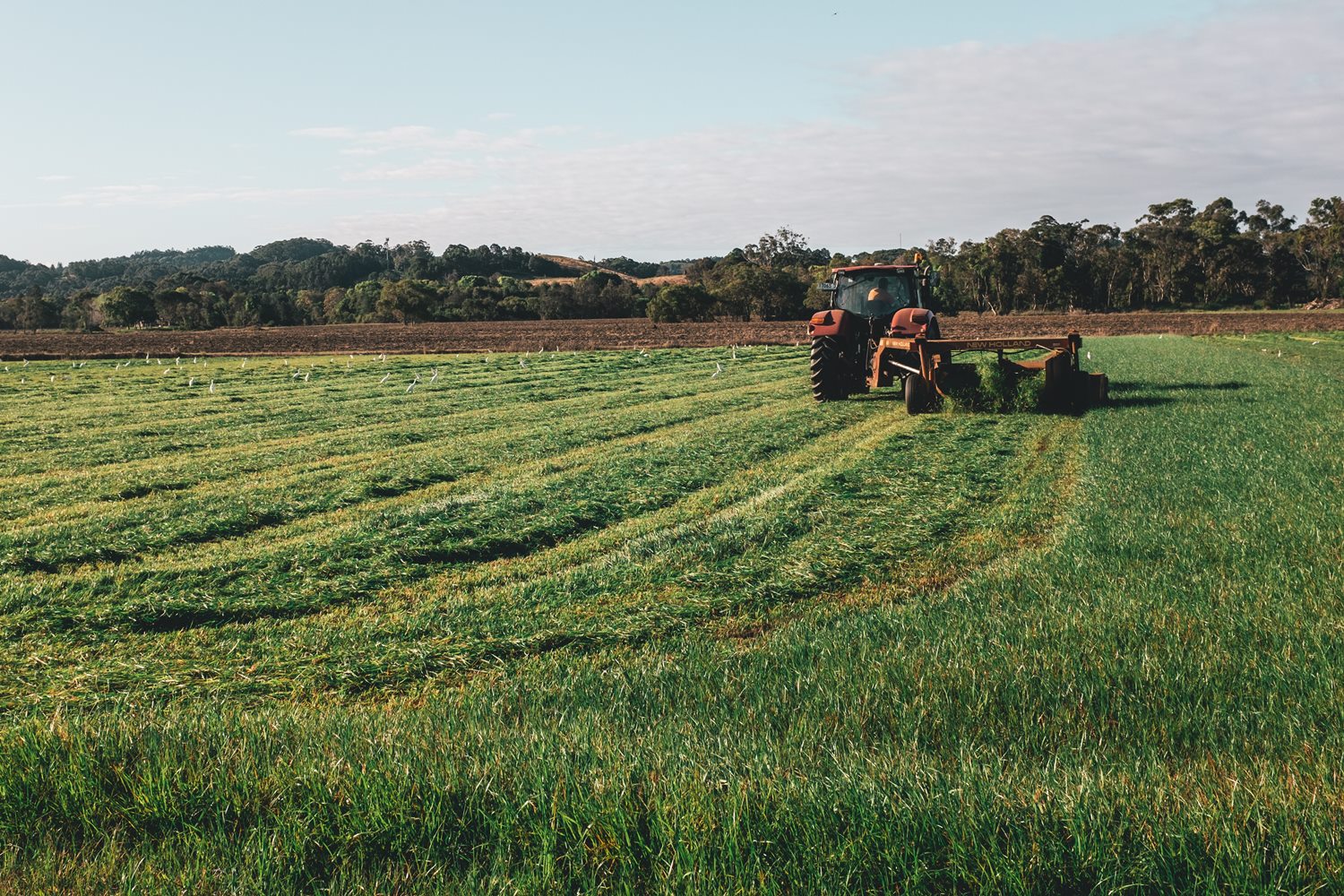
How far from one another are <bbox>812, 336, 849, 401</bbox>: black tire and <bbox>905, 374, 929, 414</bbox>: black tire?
278 centimetres

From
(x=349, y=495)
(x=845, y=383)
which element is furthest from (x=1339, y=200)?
(x=349, y=495)

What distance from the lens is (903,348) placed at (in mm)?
18922

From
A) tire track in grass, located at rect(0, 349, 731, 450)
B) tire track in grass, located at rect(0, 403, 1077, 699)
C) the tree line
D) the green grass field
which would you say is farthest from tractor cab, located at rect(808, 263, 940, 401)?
the tree line

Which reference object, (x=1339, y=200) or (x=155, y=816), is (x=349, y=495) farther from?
(x=1339, y=200)

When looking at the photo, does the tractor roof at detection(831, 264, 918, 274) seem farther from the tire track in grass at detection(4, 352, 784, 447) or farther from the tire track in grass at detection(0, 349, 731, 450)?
the tire track in grass at detection(0, 349, 731, 450)

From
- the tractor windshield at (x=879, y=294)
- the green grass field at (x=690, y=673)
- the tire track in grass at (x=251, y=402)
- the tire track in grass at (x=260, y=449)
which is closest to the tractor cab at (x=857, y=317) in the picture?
the tractor windshield at (x=879, y=294)

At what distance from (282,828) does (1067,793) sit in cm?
312

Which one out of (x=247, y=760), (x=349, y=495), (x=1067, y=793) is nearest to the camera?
(x=1067, y=793)

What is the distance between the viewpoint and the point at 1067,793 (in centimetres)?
336

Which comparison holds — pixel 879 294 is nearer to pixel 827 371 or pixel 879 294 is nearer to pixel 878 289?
pixel 878 289

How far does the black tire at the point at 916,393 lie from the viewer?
1853 centimetres

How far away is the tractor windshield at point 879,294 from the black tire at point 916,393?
306 cm

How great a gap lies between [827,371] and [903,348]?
2.61m

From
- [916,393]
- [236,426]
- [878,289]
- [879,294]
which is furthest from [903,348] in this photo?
[236,426]
